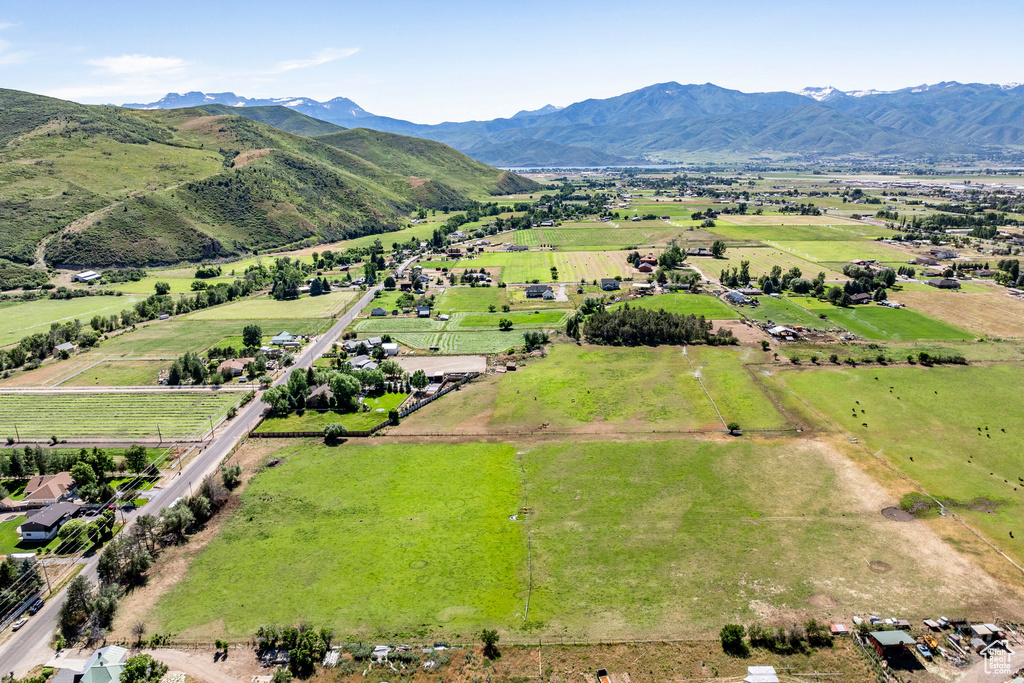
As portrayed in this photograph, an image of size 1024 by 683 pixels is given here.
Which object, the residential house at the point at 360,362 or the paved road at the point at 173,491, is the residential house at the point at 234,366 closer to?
the paved road at the point at 173,491

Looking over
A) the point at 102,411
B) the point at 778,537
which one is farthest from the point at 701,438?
the point at 102,411

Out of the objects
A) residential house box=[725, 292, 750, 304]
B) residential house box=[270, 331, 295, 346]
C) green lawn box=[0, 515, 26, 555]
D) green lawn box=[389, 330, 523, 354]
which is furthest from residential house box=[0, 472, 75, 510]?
residential house box=[725, 292, 750, 304]

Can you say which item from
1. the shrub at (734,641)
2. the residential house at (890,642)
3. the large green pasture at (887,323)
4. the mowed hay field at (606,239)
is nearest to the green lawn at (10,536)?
the shrub at (734,641)

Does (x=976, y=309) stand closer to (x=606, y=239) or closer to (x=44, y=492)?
(x=606, y=239)

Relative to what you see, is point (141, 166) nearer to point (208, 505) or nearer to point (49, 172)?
point (49, 172)

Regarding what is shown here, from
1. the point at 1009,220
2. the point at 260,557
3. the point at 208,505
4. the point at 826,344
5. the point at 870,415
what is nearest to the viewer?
the point at 260,557
